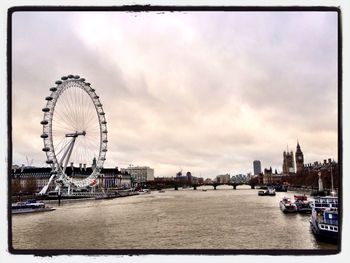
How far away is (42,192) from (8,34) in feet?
31.8

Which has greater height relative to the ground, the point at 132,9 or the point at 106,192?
the point at 132,9

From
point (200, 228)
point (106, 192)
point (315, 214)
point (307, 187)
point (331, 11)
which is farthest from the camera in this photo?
point (106, 192)

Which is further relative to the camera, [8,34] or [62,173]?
[62,173]

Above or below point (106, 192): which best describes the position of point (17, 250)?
above

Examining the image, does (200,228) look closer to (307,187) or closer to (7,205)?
(7,205)

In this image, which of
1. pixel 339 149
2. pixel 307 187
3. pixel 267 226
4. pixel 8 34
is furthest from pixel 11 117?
pixel 307 187

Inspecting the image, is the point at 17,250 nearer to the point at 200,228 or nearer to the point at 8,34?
the point at 8,34

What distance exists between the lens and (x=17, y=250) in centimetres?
286

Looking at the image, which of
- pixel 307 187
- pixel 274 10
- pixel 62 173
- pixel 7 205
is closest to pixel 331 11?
pixel 274 10

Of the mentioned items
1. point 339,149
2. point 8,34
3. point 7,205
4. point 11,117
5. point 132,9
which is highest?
point 132,9

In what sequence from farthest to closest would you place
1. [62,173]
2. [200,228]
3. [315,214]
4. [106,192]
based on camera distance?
[106,192] → [62,173] → [200,228] → [315,214]

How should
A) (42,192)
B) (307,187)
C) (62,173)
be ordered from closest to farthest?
(42,192), (62,173), (307,187)

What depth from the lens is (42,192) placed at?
11.9m

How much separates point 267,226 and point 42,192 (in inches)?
275
